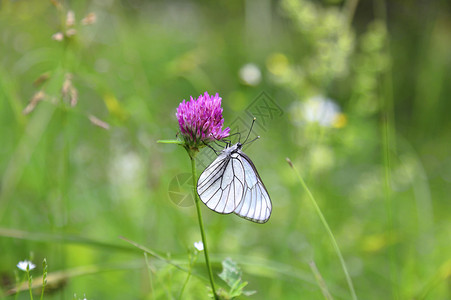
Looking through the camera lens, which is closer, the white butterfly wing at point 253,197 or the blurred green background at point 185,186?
the white butterfly wing at point 253,197

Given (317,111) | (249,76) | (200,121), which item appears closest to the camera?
(200,121)

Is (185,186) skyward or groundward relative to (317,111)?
groundward

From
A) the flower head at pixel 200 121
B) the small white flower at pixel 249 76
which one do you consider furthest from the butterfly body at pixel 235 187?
the small white flower at pixel 249 76

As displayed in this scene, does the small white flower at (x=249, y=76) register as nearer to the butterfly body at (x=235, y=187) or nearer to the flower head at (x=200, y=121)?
the butterfly body at (x=235, y=187)

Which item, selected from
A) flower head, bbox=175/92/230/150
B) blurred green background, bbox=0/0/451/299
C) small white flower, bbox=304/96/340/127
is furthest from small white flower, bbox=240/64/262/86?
flower head, bbox=175/92/230/150

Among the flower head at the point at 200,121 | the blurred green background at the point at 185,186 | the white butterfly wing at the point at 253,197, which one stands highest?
the blurred green background at the point at 185,186

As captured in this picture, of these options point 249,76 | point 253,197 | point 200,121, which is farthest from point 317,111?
A: point 200,121

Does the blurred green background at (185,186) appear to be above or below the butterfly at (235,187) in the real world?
above

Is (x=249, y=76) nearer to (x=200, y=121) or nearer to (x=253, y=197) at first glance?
(x=253, y=197)

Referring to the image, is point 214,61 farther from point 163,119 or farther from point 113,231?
point 113,231
